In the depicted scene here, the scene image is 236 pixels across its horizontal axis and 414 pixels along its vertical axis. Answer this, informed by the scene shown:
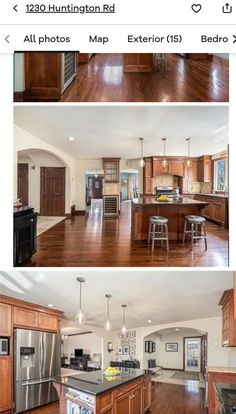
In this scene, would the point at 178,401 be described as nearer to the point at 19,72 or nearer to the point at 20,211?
the point at 20,211

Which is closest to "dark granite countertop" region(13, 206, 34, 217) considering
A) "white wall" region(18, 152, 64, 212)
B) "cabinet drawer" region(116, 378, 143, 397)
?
"white wall" region(18, 152, 64, 212)

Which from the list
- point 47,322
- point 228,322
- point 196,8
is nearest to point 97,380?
point 47,322

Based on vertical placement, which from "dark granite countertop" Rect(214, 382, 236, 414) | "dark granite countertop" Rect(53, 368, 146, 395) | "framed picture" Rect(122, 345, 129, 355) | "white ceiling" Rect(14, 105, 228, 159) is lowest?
"dark granite countertop" Rect(53, 368, 146, 395)

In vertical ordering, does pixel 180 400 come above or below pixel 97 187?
below

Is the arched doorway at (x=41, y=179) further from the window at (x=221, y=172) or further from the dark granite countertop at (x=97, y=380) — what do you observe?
the dark granite countertop at (x=97, y=380)

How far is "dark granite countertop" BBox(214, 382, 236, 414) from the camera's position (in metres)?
1.45

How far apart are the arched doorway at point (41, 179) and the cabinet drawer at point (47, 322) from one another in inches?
33.3

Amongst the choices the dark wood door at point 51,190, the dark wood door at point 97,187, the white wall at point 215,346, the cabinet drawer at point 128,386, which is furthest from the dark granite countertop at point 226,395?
the dark wood door at point 97,187

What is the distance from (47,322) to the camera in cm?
201

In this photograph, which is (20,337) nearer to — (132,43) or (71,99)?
(71,99)

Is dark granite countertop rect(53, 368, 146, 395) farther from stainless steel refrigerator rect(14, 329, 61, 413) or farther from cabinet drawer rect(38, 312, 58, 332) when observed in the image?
cabinet drawer rect(38, 312, 58, 332)

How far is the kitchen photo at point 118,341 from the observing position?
1190 mm

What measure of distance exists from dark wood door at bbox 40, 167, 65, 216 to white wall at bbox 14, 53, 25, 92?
1528mm

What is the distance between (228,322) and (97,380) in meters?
1.56
